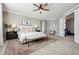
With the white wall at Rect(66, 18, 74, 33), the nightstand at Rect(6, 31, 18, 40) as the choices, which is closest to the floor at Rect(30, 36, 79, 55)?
the nightstand at Rect(6, 31, 18, 40)

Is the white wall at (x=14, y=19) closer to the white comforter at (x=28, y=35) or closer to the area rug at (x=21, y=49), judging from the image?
the white comforter at (x=28, y=35)

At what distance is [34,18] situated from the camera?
471 cm

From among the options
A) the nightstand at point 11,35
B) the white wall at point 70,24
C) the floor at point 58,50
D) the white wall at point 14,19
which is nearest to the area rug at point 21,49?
the floor at point 58,50

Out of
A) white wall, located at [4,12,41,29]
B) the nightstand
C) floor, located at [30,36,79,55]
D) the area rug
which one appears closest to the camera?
floor, located at [30,36,79,55]

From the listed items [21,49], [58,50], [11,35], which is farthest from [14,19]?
[58,50]

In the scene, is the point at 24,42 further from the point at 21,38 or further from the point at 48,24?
the point at 48,24

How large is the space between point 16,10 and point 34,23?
146 cm

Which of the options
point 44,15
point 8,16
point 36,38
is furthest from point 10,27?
point 44,15

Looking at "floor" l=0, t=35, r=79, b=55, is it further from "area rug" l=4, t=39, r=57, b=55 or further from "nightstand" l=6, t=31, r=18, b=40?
"nightstand" l=6, t=31, r=18, b=40

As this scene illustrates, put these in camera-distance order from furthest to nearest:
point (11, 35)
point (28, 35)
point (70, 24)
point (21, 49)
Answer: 1. point (70, 24)
2. point (11, 35)
3. point (28, 35)
4. point (21, 49)

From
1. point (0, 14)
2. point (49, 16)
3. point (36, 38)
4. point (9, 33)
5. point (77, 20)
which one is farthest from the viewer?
point (9, 33)

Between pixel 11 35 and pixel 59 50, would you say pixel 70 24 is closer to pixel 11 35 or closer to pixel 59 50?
pixel 59 50

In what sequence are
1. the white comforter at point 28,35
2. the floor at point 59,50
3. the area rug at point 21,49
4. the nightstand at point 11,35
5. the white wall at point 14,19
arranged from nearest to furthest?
the floor at point 59,50 → the area rug at point 21,49 → the white wall at point 14,19 → the white comforter at point 28,35 → the nightstand at point 11,35

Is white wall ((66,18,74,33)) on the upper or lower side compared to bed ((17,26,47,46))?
upper
